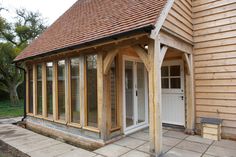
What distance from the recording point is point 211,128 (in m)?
4.47

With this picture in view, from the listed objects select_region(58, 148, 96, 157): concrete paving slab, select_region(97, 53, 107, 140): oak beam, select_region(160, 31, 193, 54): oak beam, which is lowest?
select_region(58, 148, 96, 157): concrete paving slab

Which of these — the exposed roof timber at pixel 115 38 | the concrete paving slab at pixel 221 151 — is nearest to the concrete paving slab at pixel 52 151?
the exposed roof timber at pixel 115 38

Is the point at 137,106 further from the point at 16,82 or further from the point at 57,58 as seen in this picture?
the point at 16,82

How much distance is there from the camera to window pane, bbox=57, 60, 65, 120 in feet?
18.3

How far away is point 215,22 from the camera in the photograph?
15.3ft

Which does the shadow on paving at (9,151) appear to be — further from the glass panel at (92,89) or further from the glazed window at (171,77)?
the glazed window at (171,77)

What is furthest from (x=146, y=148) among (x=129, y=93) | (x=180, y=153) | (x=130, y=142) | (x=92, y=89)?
(x=92, y=89)

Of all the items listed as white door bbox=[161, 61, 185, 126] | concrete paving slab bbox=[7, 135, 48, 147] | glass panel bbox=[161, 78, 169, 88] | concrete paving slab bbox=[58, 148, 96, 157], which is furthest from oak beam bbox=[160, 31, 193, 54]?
concrete paving slab bbox=[7, 135, 48, 147]

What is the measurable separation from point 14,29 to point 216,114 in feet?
50.6

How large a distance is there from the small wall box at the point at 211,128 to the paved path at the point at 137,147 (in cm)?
16

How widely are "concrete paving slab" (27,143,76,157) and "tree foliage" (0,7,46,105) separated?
35.5 ft

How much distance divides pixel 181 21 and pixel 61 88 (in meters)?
3.89

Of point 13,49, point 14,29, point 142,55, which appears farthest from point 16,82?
point 142,55

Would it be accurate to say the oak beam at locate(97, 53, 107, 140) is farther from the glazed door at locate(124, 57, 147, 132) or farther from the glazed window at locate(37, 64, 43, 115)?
the glazed window at locate(37, 64, 43, 115)
